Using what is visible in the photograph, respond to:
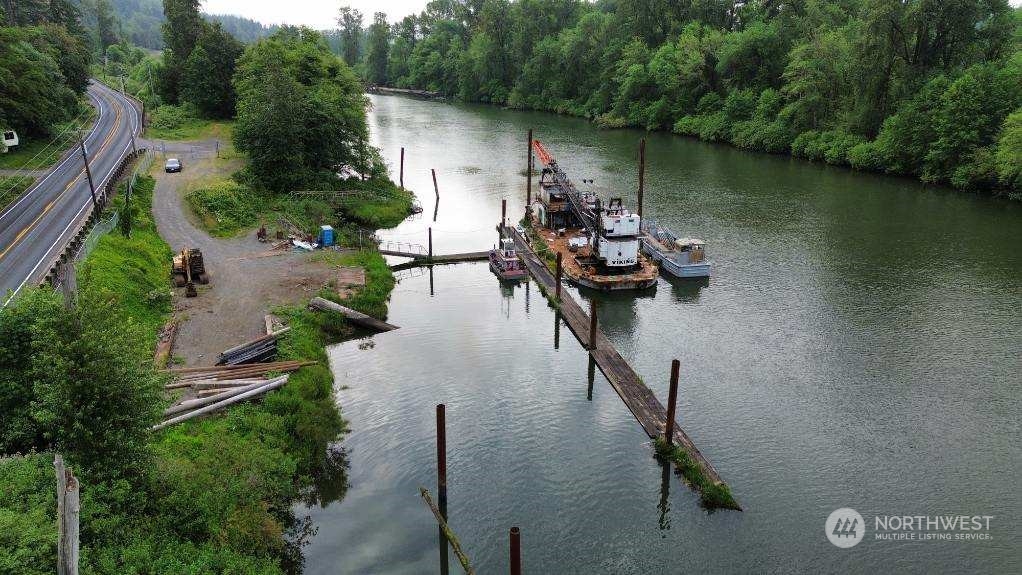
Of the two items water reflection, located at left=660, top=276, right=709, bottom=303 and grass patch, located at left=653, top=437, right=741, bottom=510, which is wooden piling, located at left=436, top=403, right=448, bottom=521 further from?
water reflection, located at left=660, top=276, right=709, bottom=303

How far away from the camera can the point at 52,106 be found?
6225 centimetres

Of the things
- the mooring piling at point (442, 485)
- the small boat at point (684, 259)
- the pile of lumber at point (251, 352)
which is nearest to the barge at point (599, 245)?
the small boat at point (684, 259)

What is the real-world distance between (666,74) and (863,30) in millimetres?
37978

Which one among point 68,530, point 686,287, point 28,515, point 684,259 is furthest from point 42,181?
point 68,530

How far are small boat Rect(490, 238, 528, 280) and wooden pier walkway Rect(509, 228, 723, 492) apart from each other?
139 centimetres

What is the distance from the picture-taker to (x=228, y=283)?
36.8 meters

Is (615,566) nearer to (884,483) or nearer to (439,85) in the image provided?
(884,483)

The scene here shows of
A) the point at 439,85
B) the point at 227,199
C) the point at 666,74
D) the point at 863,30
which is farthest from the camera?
the point at 439,85

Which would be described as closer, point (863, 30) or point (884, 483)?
point (884, 483)

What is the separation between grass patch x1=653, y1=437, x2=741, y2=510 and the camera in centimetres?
2288

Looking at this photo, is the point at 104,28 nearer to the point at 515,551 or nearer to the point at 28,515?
the point at 28,515

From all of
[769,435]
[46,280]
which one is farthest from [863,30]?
[46,280]

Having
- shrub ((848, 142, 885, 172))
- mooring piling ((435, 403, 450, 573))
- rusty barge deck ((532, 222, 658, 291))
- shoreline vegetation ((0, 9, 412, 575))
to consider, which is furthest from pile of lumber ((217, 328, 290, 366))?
shrub ((848, 142, 885, 172))

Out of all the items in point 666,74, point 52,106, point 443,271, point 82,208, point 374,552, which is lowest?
point 374,552
